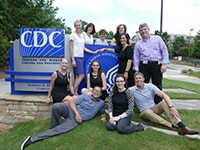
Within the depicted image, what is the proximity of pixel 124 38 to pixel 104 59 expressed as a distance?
1.02 metres

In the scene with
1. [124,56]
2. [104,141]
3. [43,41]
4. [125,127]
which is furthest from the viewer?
[43,41]

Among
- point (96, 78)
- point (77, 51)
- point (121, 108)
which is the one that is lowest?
point (121, 108)

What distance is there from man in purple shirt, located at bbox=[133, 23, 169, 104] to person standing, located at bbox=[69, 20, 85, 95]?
135cm

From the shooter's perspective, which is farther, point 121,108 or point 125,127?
point 121,108

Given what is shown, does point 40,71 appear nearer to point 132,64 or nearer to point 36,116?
point 36,116

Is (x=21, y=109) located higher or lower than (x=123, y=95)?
lower

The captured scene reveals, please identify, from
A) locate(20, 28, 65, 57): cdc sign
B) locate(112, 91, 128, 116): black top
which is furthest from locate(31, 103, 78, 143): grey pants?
locate(20, 28, 65, 57): cdc sign

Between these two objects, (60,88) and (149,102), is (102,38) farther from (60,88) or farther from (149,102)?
→ (149,102)

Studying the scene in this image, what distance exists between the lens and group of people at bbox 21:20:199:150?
15.0 ft

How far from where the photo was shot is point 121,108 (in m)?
4.65

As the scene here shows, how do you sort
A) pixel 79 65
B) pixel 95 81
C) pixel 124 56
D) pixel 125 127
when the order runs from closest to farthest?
1. pixel 125 127
2. pixel 95 81
3. pixel 124 56
4. pixel 79 65

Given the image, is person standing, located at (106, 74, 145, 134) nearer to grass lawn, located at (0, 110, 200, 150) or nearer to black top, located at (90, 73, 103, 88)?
grass lawn, located at (0, 110, 200, 150)

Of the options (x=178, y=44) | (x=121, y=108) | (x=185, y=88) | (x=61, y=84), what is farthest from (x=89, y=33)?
(x=178, y=44)

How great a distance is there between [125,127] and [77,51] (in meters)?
2.28
